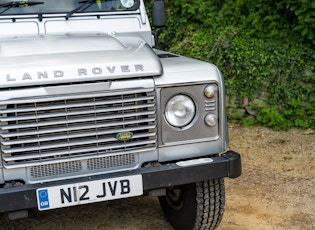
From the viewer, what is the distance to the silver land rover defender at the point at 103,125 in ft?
8.98

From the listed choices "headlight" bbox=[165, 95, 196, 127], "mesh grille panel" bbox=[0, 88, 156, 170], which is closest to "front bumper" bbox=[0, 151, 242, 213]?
"mesh grille panel" bbox=[0, 88, 156, 170]

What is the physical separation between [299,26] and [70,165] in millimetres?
4370

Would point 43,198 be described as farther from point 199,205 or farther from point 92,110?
point 199,205

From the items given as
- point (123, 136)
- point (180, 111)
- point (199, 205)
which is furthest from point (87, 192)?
point (199, 205)

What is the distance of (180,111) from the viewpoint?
119 inches

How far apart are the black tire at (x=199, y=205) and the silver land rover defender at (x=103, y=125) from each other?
0.01m

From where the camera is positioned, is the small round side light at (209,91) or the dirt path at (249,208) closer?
the small round side light at (209,91)

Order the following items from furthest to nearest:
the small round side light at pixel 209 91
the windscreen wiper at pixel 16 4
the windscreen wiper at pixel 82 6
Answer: the windscreen wiper at pixel 82 6 < the windscreen wiper at pixel 16 4 < the small round side light at pixel 209 91

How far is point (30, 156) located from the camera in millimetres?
2764

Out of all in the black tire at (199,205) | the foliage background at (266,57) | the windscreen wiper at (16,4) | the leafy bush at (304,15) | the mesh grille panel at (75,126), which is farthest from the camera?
the foliage background at (266,57)

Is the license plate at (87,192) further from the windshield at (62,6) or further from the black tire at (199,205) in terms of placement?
the windshield at (62,6)

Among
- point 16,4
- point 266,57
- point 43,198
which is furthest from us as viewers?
point 266,57

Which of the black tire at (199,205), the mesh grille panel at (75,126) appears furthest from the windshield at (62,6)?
the black tire at (199,205)

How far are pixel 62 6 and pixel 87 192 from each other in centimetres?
174
